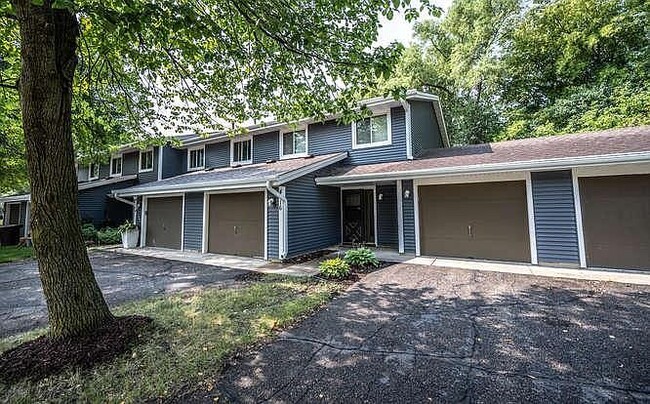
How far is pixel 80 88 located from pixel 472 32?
21.4 m

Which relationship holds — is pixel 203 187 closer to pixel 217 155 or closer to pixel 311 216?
pixel 311 216

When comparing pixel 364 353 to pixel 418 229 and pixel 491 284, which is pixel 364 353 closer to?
pixel 491 284

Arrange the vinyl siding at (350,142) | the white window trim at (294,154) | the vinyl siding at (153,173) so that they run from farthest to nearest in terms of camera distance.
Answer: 1. the vinyl siding at (153,173)
2. the white window trim at (294,154)
3. the vinyl siding at (350,142)

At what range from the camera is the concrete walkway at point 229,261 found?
7.12 meters

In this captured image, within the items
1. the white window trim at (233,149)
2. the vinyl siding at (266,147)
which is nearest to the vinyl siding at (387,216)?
the vinyl siding at (266,147)

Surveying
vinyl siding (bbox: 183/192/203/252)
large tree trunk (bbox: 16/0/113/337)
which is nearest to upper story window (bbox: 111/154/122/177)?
vinyl siding (bbox: 183/192/203/252)

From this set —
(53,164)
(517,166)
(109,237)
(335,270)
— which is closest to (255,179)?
(335,270)

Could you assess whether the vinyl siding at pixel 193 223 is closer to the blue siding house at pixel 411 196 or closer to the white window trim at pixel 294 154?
the blue siding house at pixel 411 196

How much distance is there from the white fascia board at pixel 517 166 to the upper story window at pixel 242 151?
526 cm

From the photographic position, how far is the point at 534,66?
1770 cm

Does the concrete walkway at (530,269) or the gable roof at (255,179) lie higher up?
the gable roof at (255,179)

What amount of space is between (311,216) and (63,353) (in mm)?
7024

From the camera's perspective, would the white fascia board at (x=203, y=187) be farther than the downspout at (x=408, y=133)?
No

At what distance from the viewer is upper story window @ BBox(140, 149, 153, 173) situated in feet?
50.1
